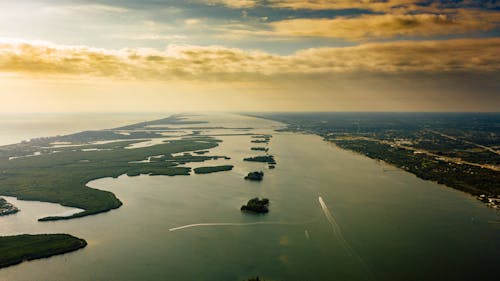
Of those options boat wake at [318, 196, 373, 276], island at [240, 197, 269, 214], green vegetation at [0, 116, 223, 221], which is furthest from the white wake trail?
green vegetation at [0, 116, 223, 221]

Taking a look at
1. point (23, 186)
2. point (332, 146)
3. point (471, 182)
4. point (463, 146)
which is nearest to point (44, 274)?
point (23, 186)

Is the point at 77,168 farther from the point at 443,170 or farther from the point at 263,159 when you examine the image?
the point at 443,170

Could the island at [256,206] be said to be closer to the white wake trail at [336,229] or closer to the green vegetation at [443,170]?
the white wake trail at [336,229]

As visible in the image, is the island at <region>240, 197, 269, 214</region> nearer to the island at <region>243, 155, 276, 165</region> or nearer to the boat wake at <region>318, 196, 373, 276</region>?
the boat wake at <region>318, 196, 373, 276</region>

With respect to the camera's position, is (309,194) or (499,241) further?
(309,194)

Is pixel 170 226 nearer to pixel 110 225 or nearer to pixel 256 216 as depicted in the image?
pixel 110 225
